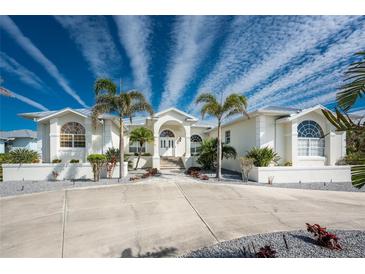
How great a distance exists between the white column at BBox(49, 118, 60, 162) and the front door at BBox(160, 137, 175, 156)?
373 inches

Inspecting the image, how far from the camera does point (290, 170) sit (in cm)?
1088

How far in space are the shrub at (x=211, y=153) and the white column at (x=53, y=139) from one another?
440 inches

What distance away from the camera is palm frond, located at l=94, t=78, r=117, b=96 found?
35.7 ft

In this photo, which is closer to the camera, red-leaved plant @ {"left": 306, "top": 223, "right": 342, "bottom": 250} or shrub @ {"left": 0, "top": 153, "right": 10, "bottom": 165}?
red-leaved plant @ {"left": 306, "top": 223, "right": 342, "bottom": 250}

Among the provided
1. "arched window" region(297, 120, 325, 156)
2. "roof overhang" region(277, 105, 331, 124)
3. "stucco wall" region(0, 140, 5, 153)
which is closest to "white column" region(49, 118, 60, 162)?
"roof overhang" region(277, 105, 331, 124)

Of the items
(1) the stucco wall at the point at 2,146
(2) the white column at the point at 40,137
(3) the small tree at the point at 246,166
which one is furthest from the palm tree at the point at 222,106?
(1) the stucco wall at the point at 2,146

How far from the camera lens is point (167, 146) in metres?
19.8

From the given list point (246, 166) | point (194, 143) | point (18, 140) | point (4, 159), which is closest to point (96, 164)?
point (4, 159)

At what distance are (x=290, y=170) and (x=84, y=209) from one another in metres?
11.0

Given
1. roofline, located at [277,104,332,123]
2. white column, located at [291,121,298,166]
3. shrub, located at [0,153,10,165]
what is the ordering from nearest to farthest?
shrub, located at [0,153,10,165]
roofline, located at [277,104,332,123]
white column, located at [291,121,298,166]

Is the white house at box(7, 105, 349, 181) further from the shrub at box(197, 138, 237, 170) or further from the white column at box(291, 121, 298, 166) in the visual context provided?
the shrub at box(197, 138, 237, 170)

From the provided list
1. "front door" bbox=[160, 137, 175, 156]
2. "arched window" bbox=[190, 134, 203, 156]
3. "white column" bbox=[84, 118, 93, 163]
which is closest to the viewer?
"white column" bbox=[84, 118, 93, 163]

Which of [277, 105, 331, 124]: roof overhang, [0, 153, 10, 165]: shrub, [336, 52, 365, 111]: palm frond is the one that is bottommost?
[0, 153, 10, 165]: shrub
